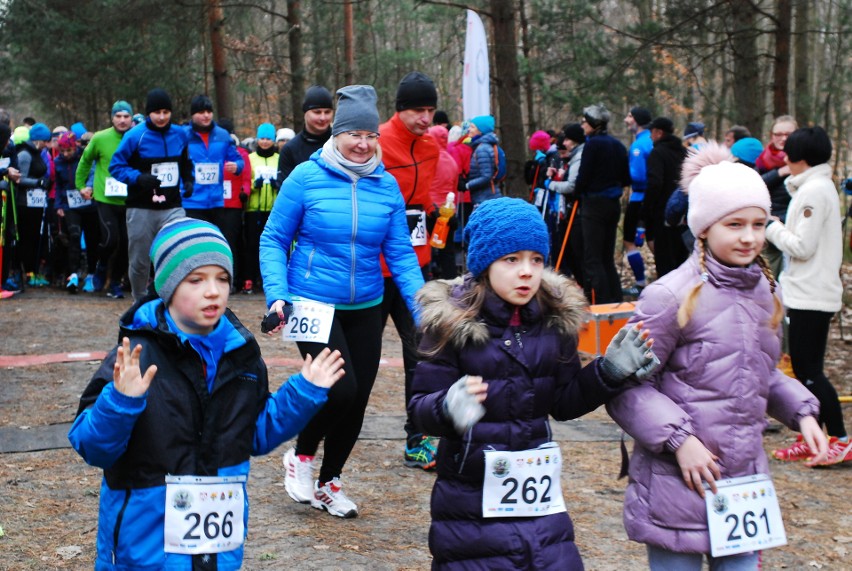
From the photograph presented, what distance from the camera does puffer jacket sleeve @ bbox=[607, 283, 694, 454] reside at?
354cm

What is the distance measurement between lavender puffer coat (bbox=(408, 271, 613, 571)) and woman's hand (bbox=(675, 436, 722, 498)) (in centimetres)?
31

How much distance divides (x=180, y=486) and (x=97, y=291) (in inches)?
483

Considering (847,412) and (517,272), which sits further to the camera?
(847,412)

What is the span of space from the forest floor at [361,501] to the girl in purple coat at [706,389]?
172cm

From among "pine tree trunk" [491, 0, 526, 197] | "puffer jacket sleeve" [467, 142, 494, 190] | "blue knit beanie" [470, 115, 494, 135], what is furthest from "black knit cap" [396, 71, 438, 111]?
"puffer jacket sleeve" [467, 142, 494, 190]

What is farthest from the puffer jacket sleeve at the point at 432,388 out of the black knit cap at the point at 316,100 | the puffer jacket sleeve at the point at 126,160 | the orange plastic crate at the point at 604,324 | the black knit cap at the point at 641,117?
the black knit cap at the point at 641,117

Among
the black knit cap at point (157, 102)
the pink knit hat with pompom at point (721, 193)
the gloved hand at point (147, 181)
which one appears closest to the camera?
the pink knit hat with pompom at point (721, 193)

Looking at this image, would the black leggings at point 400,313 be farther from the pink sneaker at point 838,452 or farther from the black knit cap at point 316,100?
the pink sneaker at point 838,452

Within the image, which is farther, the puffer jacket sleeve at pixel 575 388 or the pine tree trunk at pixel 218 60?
the pine tree trunk at pixel 218 60

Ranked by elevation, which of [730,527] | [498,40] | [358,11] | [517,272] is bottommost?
[730,527]

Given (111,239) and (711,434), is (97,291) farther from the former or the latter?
(711,434)

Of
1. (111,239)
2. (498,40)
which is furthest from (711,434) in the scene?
(111,239)

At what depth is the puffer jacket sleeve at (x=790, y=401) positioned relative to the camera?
3.77m

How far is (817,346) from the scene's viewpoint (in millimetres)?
6914
